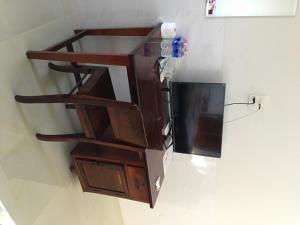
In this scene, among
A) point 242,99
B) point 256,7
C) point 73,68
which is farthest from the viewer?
point 242,99

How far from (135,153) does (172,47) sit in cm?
49

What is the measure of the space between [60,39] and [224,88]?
776mm

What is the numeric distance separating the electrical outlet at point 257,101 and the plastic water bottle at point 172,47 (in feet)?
1.32

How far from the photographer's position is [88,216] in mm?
1477

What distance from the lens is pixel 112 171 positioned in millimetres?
1146

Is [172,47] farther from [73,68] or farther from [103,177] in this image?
[103,177]

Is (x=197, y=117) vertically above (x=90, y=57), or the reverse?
(x=90, y=57)

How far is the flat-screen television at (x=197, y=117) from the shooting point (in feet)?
3.76

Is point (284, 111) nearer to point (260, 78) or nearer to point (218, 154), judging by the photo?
point (260, 78)

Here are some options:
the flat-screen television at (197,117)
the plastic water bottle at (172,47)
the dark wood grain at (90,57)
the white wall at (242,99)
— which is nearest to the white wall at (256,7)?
the white wall at (242,99)

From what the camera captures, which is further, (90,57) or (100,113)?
(100,113)

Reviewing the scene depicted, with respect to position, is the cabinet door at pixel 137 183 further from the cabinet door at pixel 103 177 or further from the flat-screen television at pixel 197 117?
the flat-screen television at pixel 197 117

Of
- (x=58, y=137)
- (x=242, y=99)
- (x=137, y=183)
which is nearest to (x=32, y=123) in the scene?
(x=58, y=137)

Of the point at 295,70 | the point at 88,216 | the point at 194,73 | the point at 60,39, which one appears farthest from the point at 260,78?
the point at 88,216
